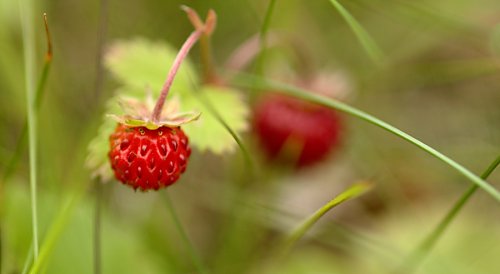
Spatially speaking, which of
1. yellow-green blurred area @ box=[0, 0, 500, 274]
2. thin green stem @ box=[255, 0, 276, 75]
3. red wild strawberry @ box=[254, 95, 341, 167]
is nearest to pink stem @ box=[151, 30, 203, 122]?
thin green stem @ box=[255, 0, 276, 75]

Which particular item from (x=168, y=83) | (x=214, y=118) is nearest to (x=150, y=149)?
(x=168, y=83)

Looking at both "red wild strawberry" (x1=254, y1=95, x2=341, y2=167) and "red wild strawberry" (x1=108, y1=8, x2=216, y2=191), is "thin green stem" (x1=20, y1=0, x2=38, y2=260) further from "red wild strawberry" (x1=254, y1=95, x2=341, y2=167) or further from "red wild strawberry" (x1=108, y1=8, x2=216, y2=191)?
"red wild strawberry" (x1=254, y1=95, x2=341, y2=167)

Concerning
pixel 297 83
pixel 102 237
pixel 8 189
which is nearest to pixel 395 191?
pixel 297 83

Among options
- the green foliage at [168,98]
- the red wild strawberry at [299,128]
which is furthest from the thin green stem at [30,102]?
the red wild strawberry at [299,128]

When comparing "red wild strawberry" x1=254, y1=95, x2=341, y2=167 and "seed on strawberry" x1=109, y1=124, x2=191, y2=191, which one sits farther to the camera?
"red wild strawberry" x1=254, y1=95, x2=341, y2=167

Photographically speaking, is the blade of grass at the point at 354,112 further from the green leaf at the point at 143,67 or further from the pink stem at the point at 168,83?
the pink stem at the point at 168,83

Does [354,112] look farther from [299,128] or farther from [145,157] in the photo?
[299,128]
